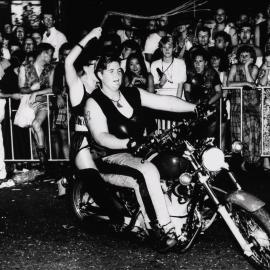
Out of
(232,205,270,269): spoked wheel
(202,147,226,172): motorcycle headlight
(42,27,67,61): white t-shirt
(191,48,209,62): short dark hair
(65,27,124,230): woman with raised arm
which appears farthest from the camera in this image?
(42,27,67,61): white t-shirt

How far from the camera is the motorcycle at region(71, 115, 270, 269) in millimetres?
4250

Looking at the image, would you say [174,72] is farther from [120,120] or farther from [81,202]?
[120,120]

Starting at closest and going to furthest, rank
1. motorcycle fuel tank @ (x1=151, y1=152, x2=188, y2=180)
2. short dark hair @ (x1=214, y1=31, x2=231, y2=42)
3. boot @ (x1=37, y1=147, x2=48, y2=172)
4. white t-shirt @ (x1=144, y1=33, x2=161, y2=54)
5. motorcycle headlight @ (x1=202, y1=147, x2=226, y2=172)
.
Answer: motorcycle headlight @ (x1=202, y1=147, x2=226, y2=172) → motorcycle fuel tank @ (x1=151, y1=152, x2=188, y2=180) → boot @ (x1=37, y1=147, x2=48, y2=172) → short dark hair @ (x1=214, y1=31, x2=231, y2=42) → white t-shirt @ (x1=144, y1=33, x2=161, y2=54)

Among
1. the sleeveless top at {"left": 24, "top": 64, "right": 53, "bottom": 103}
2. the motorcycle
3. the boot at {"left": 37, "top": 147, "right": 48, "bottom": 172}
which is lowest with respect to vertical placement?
the boot at {"left": 37, "top": 147, "right": 48, "bottom": 172}

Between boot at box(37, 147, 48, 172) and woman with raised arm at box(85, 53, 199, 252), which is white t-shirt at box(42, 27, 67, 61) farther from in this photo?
woman with raised arm at box(85, 53, 199, 252)

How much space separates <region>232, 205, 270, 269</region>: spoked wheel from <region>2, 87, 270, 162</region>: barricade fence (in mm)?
3379

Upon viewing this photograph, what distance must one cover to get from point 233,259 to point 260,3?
9692 millimetres

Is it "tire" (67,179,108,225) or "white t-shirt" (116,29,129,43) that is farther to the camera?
"white t-shirt" (116,29,129,43)

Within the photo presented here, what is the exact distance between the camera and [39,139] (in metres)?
8.36

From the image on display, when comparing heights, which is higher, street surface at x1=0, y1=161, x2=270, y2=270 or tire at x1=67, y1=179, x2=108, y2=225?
tire at x1=67, y1=179, x2=108, y2=225

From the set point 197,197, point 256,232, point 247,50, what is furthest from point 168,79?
point 256,232

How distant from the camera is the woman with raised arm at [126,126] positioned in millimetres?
4676

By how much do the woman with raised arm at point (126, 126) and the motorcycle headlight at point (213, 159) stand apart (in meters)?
0.58

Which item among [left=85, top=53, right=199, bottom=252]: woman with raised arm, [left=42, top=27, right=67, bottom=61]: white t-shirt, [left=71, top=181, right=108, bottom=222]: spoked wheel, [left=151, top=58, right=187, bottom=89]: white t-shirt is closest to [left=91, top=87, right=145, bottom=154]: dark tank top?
[left=85, top=53, right=199, bottom=252]: woman with raised arm
